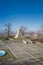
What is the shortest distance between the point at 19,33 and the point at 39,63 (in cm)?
2733

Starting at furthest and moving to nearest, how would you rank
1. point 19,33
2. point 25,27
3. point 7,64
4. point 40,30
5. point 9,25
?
point 25,27 < point 40,30 < point 9,25 < point 19,33 < point 7,64

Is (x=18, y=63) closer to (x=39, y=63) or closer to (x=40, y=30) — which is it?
(x=39, y=63)

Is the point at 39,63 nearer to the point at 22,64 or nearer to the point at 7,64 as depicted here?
the point at 22,64

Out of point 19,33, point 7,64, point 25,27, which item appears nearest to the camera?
point 7,64

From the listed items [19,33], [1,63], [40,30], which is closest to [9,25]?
[19,33]

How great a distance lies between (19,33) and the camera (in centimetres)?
3766

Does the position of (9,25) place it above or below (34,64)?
above

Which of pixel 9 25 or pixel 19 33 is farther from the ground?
pixel 9 25

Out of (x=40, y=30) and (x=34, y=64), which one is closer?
(x=34, y=64)

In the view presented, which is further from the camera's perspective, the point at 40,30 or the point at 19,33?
the point at 40,30

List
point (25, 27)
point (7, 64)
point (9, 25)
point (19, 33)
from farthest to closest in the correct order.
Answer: point (25, 27) → point (9, 25) → point (19, 33) → point (7, 64)

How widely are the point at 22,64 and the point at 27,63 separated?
532mm

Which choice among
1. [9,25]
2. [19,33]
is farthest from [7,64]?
[9,25]

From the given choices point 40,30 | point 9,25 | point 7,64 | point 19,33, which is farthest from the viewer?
point 40,30
